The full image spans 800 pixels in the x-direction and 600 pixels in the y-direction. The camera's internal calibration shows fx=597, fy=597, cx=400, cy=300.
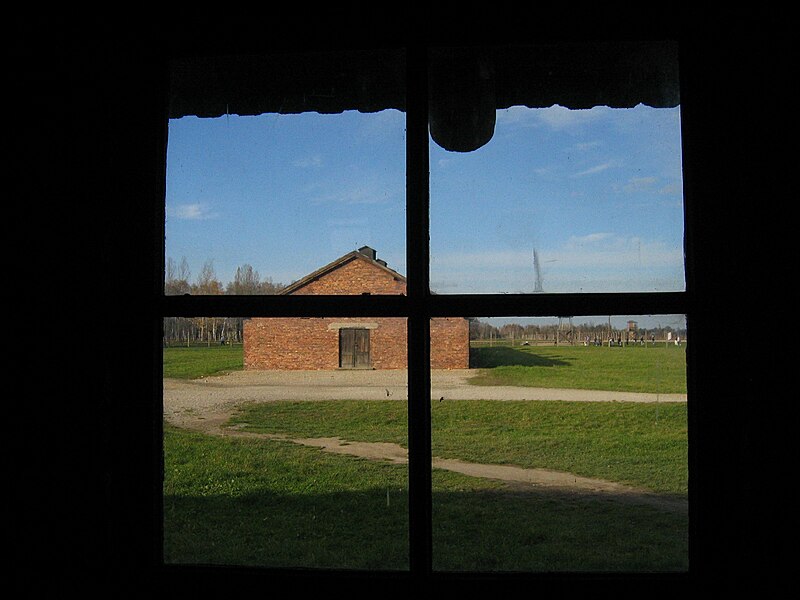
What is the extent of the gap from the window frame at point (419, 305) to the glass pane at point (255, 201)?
0.03m

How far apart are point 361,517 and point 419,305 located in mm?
13350

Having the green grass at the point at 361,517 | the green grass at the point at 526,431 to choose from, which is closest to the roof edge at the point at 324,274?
the green grass at the point at 361,517

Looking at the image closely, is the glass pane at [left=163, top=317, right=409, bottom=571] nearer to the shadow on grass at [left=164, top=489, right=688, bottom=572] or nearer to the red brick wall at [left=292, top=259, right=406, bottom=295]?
the shadow on grass at [left=164, top=489, right=688, bottom=572]

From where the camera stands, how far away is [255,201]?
2748 millimetres

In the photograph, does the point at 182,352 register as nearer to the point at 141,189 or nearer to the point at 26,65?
the point at 141,189

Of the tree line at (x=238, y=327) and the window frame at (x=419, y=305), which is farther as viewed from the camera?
the tree line at (x=238, y=327)

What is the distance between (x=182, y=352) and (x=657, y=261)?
830 mm

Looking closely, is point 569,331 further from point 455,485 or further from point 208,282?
point 455,485

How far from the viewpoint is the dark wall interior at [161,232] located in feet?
2.71

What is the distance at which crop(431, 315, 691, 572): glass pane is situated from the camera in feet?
34.1

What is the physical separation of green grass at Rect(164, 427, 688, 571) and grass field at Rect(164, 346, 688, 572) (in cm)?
4

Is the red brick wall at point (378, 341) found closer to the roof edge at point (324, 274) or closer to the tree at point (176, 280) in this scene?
the roof edge at point (324, 274)

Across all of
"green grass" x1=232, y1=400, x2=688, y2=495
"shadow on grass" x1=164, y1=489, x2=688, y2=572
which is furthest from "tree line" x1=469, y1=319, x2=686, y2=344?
"green grass" x1=232, y1=400, x2=688, y2=495

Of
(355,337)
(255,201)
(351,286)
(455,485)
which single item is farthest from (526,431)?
(351,286)
